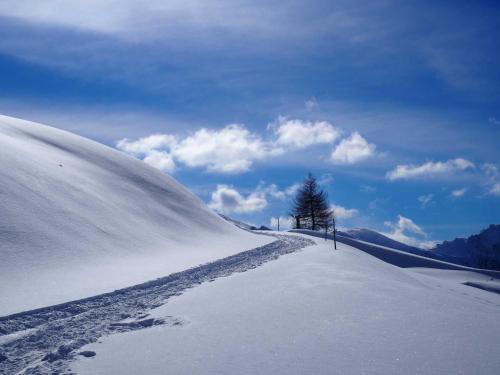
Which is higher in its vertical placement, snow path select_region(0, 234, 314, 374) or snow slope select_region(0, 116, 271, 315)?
snow slope select_region(0, 116, 271, 315)

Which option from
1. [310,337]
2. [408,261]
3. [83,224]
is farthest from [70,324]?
[408,261]

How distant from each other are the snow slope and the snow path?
0.69m

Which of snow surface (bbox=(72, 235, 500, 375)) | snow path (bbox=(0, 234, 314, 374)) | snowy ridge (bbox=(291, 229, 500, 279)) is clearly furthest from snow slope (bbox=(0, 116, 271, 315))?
snowy ridge (bbox=(291, 229, 500, 279))

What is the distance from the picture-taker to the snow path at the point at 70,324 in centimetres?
689

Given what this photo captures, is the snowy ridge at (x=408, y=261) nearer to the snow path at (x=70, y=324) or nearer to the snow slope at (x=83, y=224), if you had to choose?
the snow slope at (x=83, y=224)

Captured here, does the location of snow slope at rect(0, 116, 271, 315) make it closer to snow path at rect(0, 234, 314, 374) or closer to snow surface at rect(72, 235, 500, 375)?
snow path at rect(0, 234, 314, 374)

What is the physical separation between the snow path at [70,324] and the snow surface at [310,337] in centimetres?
36

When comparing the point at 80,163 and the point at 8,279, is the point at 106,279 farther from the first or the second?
the point at 80,163

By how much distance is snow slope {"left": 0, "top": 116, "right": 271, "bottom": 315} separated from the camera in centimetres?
1364

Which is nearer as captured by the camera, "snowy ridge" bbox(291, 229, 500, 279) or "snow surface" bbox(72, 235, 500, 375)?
"snow surface" bbox(72, 235, 500, 375)

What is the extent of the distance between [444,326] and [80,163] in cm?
3145

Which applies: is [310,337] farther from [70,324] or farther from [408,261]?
[408,261]

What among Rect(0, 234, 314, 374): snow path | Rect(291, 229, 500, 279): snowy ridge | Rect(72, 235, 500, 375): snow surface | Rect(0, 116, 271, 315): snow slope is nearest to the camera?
Rect(72, 235, 500, 375): snow surface

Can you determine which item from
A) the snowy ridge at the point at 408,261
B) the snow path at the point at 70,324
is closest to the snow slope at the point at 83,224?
the snow path at the point at 70,324
